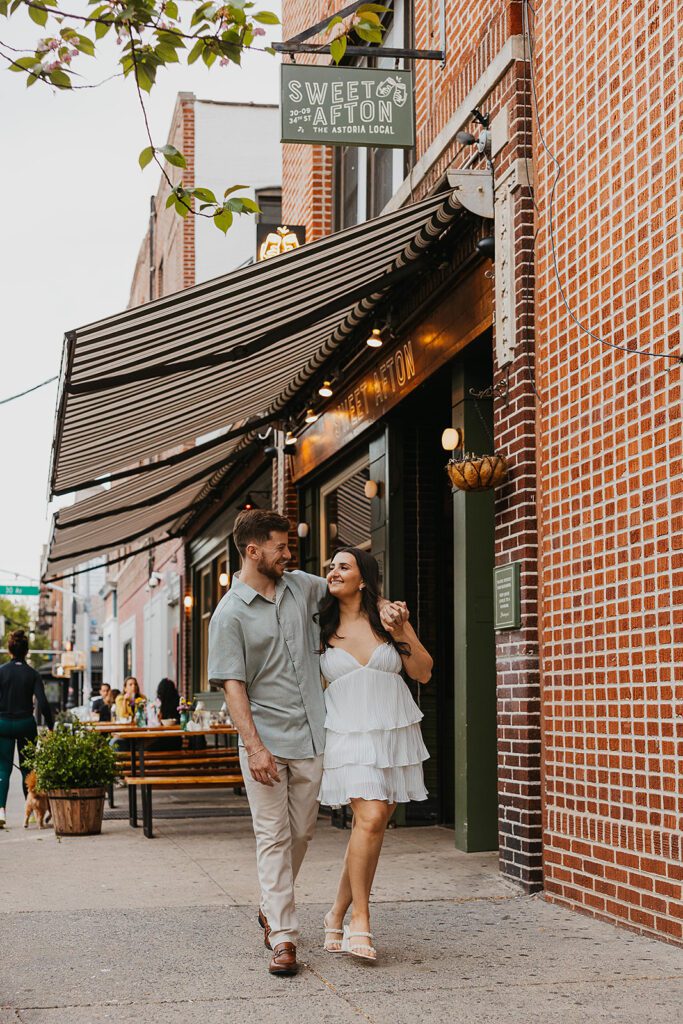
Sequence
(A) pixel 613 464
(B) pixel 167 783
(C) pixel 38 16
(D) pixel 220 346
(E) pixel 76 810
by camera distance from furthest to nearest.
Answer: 1. (E) pixel 76 810
2. (B) pixel 167 783
3. (D) pixel 220 346
4. (A) pixel 613 464
5. (C) pixel 38 16

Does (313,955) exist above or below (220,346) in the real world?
below

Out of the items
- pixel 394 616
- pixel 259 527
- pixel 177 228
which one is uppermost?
pixel 177 228

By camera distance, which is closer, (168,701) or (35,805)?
(35,805)

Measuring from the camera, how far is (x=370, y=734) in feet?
17.5

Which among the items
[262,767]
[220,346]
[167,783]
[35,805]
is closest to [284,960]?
[262,767]

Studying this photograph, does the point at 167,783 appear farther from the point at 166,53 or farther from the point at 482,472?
the point at 166,53

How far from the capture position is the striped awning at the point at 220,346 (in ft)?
25.6

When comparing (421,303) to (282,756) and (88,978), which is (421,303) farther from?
(88,978)

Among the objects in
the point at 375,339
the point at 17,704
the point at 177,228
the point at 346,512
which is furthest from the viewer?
the point at 177,228

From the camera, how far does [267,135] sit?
83.0 feet

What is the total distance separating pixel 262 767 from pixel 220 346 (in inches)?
167

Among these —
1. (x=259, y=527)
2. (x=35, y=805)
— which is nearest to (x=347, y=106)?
(x=259, y=527)

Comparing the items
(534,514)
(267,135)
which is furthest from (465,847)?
(267,135)

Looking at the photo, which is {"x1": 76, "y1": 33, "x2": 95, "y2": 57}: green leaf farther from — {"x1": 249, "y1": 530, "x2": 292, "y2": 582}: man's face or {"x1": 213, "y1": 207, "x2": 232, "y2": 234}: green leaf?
{"x1": 249, "y1": 530, "x2": 292, "y2": 582}: man's face
